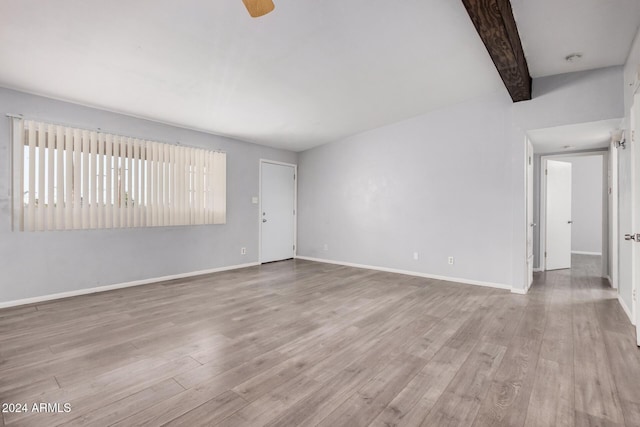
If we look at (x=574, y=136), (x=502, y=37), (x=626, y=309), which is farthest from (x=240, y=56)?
(x=626, y=309)

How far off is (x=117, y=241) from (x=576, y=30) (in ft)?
19.6

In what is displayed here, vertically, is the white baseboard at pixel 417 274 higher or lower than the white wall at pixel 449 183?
lower

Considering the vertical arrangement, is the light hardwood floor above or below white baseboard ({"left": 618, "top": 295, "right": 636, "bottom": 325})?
below

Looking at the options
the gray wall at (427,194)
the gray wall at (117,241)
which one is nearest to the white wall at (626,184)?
the gray wall at (427,194)

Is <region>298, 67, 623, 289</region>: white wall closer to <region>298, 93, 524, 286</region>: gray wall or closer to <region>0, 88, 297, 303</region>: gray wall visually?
<region>298, 93, 524, 286</region>: gray wall

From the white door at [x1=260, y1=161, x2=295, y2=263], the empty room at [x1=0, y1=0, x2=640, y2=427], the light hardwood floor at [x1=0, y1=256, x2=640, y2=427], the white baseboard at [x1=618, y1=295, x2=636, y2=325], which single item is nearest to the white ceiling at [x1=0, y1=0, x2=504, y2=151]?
the empty room at [x1=0, y1=0, x2=640, y2=427]

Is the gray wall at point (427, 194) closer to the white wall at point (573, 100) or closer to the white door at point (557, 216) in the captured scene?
the white wall at point (573, 100)

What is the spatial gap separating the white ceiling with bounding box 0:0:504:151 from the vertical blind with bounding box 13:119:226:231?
519 millimetres

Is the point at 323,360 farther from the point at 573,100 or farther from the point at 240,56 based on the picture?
the point at 573,100

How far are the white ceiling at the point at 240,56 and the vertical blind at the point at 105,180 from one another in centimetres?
52

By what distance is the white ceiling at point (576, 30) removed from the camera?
8.43 feet

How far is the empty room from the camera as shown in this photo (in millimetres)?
1972

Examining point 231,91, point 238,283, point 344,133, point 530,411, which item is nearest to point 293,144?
point 344,133

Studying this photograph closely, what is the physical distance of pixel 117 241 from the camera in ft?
14.1
